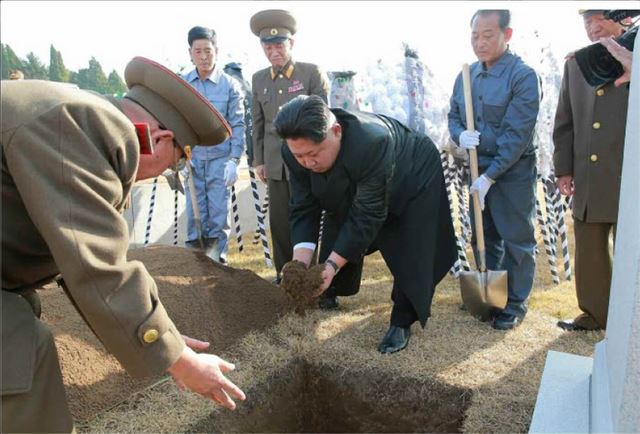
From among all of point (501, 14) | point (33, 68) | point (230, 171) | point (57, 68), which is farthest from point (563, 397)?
point (57, 68)

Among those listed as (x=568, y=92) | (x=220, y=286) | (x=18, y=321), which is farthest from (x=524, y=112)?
(x=18, y=321)

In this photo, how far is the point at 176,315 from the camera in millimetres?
3457

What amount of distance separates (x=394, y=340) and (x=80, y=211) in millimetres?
2492

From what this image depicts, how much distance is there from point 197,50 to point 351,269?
8.30 feet

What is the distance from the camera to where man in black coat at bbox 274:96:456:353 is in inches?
113

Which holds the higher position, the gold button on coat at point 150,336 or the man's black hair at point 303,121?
the man's black hair at point 303,121

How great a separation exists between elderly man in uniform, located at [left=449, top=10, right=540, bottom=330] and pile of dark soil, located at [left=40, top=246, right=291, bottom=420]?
1516 mm

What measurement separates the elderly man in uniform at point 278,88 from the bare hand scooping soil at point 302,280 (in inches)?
55.7

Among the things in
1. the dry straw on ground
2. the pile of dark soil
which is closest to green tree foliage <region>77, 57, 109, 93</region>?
the pile of dark soil

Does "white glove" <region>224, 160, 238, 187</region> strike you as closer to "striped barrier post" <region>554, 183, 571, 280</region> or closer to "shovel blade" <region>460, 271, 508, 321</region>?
"shovel blade" <region>460, 271, 508, 321</region>

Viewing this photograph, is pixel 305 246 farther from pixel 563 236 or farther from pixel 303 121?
pixel 563 236

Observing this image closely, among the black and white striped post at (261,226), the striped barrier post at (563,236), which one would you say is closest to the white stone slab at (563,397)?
the striped barrier post at (563,236)

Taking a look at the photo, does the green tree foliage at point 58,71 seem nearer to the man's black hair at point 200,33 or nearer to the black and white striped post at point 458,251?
the man's black hair at point 200,33

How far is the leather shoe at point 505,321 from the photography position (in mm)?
3725
